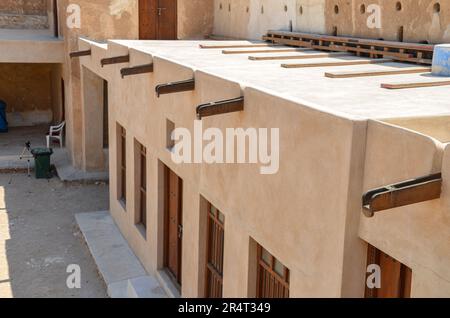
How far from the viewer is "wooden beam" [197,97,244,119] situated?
5.24m

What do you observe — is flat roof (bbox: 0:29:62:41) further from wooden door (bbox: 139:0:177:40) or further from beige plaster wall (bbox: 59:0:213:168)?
wooden door (bbox: 139:0:177:40)

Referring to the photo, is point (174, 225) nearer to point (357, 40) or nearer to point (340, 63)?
point (340, 63)

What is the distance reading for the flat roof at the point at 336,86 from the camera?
434cm

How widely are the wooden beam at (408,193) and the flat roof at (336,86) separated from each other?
81 cm

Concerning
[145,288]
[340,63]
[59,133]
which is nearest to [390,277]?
[340,63]

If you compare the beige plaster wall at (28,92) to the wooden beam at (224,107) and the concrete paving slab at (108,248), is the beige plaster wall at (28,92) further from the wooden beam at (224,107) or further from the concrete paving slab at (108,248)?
the wooden beam at (224,107)

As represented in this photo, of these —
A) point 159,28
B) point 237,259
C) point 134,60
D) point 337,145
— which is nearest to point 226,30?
point 159,28

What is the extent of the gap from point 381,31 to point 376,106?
3957mm

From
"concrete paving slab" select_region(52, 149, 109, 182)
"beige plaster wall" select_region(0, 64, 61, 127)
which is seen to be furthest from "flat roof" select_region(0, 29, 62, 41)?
"concrete paving slab" select_region(52, 149, 109, 182)

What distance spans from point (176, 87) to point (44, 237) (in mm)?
5643

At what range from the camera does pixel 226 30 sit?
14.4 metres

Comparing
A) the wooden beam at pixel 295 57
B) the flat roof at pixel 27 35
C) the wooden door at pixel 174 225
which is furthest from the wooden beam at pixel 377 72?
the flat roof at pixel 27 35

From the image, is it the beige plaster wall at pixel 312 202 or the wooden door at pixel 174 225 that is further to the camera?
the wooden door at pixel 174 225

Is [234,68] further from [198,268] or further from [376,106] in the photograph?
[376,106]
